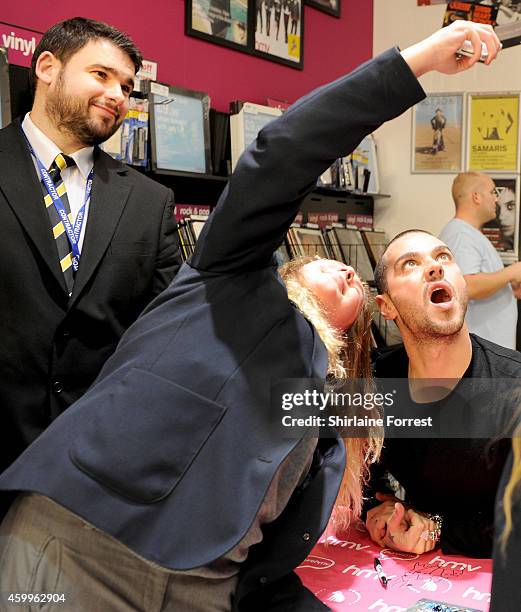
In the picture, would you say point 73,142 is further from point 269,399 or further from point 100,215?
point 269,399

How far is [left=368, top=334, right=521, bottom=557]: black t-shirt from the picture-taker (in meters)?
1.72

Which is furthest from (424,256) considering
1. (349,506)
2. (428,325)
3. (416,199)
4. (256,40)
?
A: (416,199)

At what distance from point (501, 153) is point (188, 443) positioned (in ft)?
14.9

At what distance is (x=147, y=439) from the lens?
3.92 feet

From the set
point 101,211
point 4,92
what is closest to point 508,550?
point 101,211

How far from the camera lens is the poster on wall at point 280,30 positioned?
4.48 meters

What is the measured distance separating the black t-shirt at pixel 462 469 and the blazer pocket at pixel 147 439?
2.64ft

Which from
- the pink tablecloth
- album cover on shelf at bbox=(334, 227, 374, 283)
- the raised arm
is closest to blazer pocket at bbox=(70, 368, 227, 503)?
the raised arm

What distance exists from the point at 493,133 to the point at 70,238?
3.95 meters

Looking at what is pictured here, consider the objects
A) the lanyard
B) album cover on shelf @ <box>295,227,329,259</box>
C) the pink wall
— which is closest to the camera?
the lanyard

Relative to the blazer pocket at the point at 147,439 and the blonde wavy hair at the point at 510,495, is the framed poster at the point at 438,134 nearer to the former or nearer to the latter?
the blazer pocket at the point at 147,439

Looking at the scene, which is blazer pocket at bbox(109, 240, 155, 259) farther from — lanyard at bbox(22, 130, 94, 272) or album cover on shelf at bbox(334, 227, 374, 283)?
album cover on shelf at bbox(334, 227, 374, 283)

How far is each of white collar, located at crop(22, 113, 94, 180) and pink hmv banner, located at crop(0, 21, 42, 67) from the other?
3.75 ft

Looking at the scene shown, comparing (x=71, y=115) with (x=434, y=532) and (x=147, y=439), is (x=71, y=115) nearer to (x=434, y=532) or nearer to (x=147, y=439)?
(x=147, y=439)
